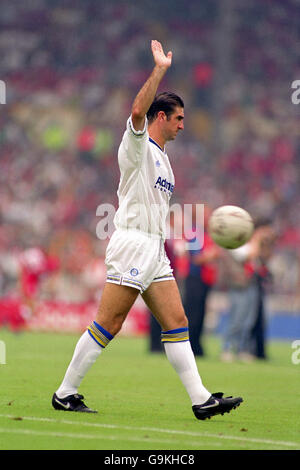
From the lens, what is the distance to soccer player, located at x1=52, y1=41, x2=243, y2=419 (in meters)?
7.88

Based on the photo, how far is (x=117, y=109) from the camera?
34.6 m

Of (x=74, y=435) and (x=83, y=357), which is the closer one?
(x=74, y=435)

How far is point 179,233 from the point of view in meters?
16.2

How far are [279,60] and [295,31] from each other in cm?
115

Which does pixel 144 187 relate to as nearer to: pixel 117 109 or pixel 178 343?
Answer: pixel 178 343

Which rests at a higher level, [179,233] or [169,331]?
[179,233]

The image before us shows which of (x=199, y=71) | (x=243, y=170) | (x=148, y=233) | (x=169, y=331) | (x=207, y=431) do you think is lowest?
(x=207, y=431)

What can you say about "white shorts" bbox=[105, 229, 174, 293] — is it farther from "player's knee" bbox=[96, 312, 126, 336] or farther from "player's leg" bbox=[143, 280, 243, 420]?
"player's knee" bbox=[96, 312, 126, 336]

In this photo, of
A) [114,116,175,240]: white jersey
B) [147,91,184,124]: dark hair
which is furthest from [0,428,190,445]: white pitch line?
[147,91,184,124]: dark hair

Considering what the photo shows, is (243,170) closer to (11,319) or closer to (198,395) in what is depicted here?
(11,319)

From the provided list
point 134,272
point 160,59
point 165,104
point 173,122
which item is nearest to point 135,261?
point 134,272

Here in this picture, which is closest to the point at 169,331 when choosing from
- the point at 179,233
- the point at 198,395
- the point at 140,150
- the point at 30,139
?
the point at 198,395

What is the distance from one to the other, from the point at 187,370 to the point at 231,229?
1.73 metres

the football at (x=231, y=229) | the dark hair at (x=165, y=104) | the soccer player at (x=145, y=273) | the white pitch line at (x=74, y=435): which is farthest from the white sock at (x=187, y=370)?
the dark hair at (x=165, y=104)
